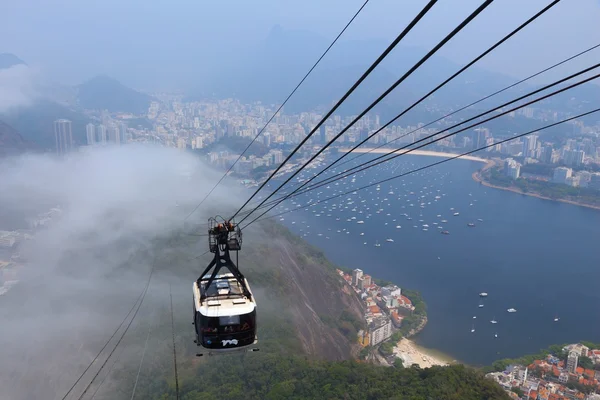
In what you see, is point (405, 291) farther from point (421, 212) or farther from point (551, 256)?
point (421, 212)

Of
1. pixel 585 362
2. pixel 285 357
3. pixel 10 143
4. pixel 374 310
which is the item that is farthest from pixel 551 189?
pixel 10 143

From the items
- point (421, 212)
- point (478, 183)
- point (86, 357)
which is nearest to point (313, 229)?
point (421, 212)

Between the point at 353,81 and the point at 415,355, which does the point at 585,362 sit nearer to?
the point at 415,355

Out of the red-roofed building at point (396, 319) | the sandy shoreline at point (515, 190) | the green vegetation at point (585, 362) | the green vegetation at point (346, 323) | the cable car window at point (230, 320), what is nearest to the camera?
the cable car window at point (230, 320)

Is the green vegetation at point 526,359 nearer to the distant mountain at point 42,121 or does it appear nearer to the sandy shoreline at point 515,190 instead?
the sandy shoreline at point 515,190

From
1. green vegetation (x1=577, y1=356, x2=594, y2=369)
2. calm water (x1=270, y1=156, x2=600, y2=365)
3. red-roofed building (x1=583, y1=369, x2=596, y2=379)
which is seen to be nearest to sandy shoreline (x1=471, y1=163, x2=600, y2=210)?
calm water (x1=270, y1=156, x2=600, y2=365)

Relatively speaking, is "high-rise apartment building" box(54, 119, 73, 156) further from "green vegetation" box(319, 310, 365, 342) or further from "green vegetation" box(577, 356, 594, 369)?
"green vegetation" box(577, 356, 594, 369)

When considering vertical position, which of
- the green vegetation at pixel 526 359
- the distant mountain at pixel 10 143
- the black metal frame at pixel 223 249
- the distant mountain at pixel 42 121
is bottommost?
the green vegetation at pixel 526 359

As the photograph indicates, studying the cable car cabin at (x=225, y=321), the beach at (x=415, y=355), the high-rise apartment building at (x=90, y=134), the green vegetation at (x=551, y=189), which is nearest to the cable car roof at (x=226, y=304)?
the cable car cabin at (x=225, y=321)
